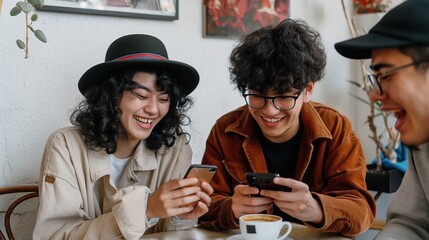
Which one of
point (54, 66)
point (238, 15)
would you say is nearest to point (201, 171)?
point (54, 66)

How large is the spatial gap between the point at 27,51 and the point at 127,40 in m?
0.42

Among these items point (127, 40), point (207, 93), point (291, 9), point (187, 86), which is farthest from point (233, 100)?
point (127, 40)

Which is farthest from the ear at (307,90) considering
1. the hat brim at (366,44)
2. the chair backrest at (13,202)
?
the chair backrest at (13,202)

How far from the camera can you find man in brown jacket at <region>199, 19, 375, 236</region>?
169cm

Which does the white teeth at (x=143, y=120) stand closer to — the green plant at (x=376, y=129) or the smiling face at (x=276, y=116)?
the smiling face at (x=276, y=116)

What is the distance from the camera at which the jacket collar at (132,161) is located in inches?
74.9

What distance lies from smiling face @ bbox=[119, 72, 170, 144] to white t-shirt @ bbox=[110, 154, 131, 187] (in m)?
0.14

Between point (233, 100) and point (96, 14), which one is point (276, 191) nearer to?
point (96, 14)

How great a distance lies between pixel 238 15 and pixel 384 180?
125 centimetres

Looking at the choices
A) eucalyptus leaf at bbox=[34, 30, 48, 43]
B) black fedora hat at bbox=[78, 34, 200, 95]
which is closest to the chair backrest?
black fedora hat at bbox=[78, 34, 200, 95]

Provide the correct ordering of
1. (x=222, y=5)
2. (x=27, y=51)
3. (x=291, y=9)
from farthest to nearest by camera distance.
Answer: (x=291, y=9)
(x=222, y=5)
(x=27, y=51)

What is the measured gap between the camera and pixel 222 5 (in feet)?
9.26

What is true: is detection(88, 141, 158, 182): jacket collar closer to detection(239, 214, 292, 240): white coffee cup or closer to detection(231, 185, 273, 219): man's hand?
detection(231, 185, 273, 219): man's hand

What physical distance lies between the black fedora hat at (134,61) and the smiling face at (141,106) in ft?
0.20
